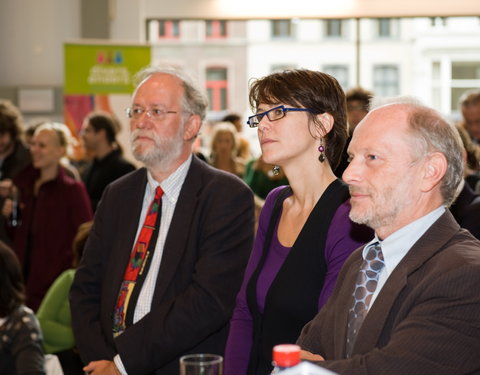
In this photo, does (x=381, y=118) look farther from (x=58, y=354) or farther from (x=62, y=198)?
(x=62, y=198)

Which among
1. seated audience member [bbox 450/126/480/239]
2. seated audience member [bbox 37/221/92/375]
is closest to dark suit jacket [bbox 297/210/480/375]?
seated audience member [bbox 450/126/480/239]

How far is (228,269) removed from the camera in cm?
300

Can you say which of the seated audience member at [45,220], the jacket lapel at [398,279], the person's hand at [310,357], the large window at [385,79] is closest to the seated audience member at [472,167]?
the jacket lapel at [398,279]

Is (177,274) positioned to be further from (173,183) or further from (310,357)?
(310,357)

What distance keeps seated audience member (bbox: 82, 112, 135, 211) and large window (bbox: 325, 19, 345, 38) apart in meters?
4.87

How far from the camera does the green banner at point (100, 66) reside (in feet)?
29.1

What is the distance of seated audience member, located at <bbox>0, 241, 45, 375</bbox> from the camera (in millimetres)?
3408

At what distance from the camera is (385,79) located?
11086 mm

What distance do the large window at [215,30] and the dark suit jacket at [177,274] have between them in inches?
318

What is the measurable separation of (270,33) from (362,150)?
30.6 feet

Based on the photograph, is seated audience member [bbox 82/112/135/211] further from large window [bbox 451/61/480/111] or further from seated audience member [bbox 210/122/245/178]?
large window [bbox 451/61/480/111]

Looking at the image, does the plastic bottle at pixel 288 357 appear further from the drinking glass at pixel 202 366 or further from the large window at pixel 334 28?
the large window at pixel 334 28

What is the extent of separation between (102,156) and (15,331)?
328cm

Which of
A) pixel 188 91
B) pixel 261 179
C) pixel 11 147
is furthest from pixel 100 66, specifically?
pixel 188 91
